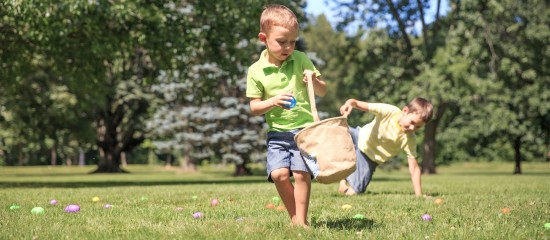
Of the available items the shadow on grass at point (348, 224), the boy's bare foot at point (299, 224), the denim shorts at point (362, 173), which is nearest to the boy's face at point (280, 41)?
the boy's bare foot at point (299, 224)

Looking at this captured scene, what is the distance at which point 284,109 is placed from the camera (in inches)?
185

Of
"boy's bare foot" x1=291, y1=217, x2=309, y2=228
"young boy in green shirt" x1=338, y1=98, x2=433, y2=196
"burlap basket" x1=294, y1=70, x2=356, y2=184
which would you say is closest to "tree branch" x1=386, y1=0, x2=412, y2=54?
"young boy in green shirt" x1=338, y1=98, x2=433, y2=196

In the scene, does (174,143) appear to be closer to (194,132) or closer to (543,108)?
(194,132)

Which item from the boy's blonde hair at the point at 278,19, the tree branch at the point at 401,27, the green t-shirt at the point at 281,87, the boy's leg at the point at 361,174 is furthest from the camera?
the tree branch at the point at 401,27

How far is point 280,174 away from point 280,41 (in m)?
0.99

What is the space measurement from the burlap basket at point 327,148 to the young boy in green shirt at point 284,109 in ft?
0.79

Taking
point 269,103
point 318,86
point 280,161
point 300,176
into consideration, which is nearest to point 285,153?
point 280,161

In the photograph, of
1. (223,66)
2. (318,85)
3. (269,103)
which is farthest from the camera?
(223,66)

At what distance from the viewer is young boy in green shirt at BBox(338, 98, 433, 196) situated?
8023 mm

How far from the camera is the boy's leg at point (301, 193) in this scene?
4617mm

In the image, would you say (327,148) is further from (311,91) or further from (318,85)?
(318,85)

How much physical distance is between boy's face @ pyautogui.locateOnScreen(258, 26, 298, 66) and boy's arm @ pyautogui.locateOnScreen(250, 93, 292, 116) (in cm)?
36

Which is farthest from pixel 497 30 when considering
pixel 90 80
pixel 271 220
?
pixel 271 220

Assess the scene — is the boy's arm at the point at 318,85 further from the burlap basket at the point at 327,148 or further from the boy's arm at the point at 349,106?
the burlap basket at the point at 327,148
